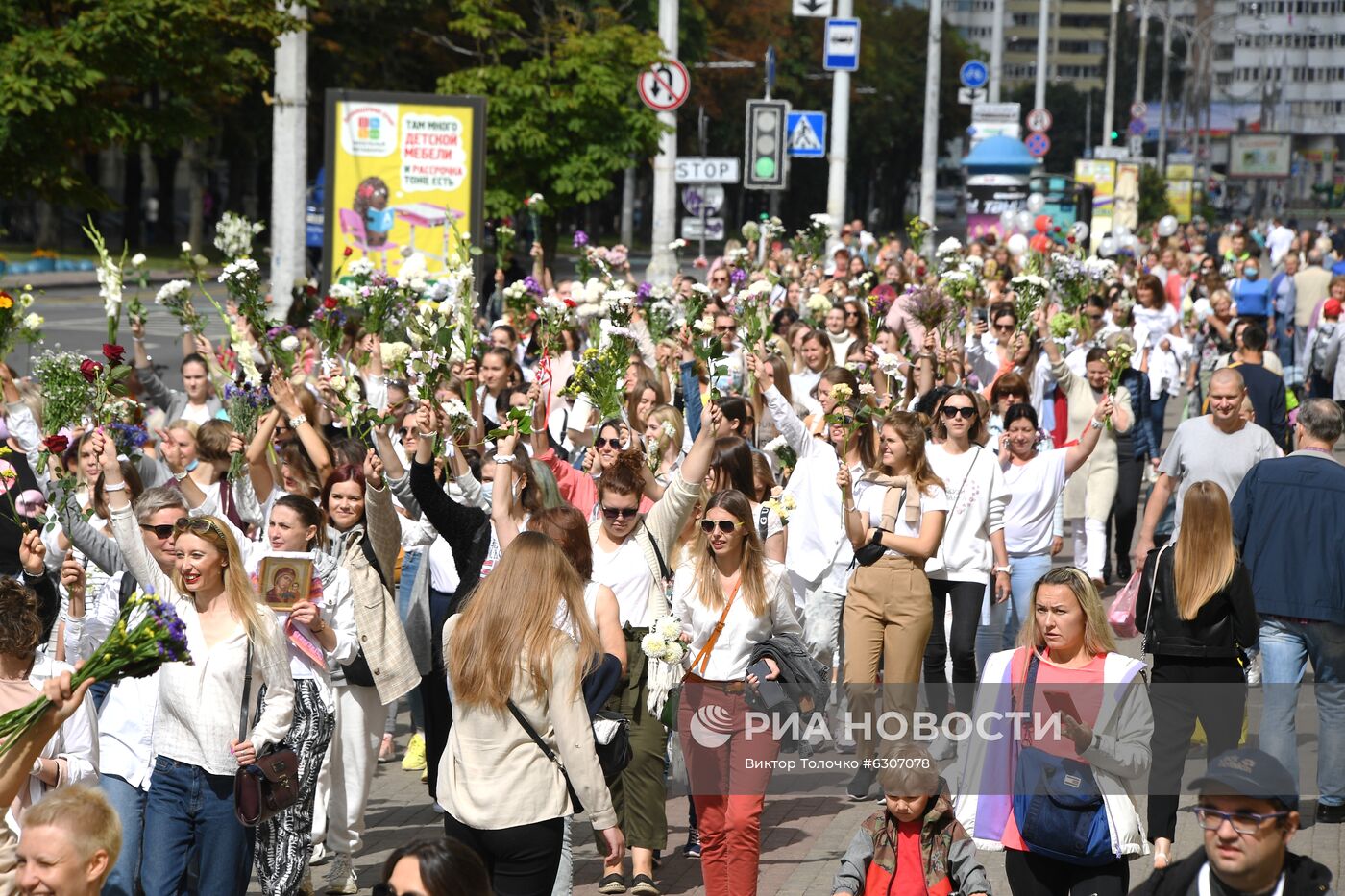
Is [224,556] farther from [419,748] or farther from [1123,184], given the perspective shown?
[1123,184]

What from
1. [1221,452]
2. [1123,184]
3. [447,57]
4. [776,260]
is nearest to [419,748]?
[1221,452]

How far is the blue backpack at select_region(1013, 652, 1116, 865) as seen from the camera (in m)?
5.55

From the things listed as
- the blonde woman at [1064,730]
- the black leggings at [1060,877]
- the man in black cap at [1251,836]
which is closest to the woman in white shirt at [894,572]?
the blonde woman at [1064,730]

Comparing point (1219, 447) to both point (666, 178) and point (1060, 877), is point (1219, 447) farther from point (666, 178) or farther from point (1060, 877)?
point (666, 178)

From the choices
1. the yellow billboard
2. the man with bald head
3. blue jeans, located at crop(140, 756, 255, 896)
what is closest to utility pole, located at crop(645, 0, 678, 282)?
the yellow billboard

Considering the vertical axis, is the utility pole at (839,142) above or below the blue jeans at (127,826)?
above

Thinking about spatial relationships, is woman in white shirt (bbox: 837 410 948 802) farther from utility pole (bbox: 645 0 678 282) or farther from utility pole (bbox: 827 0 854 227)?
utility pole (bbox: 827 0 854 227)

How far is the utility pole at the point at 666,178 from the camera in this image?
23969mm

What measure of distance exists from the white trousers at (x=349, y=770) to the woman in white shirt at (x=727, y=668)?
129cm

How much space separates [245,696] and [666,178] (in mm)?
19654

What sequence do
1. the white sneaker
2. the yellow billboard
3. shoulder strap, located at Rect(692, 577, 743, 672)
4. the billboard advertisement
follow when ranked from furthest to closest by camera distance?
the billboard advertisement
the yellow billboard
the white sneaker
shoulder strap, located at Rect(692, 577, 743, 672)

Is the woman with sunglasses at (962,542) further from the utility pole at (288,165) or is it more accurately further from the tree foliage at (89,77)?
the utility pole at (288,165)

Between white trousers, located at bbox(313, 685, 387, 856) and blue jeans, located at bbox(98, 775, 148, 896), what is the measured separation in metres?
0.95

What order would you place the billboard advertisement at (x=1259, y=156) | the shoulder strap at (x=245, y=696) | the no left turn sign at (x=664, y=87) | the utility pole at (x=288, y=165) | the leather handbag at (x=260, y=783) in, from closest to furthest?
1. the leather handbag at (x=260, y=783)
2. the shoulder strap at (x=245, y=696)
3. the utility pole at (x=288, y=165)
4. the no left turn sign at (x=664, y=87)
5. the billboard advertisement at (x=1259, y=156)
